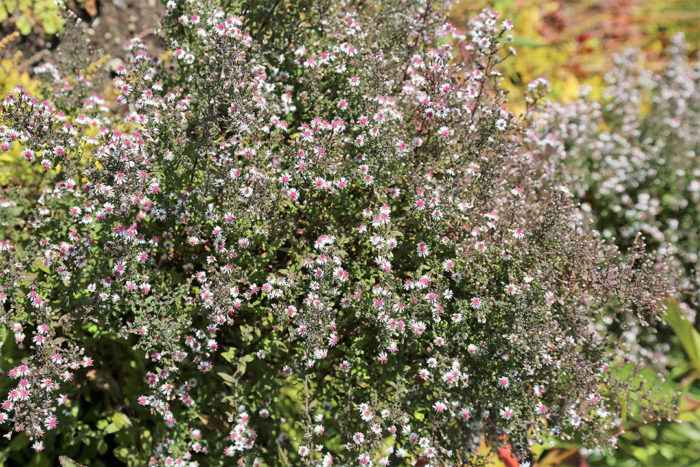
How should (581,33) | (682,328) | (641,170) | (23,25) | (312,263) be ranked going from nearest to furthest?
(312,263), (682,328), (23,25), (641,170), (581,33)

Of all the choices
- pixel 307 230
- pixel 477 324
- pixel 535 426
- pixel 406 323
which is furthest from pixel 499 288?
pixel 307 230

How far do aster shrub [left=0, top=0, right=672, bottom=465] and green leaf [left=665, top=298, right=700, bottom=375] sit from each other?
0.21 metres

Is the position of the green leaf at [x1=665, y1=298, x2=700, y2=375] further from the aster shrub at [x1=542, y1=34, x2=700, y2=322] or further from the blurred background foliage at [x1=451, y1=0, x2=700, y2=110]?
the blurred background foliage at [x1=451, y1=0, x2=700, y2=110]

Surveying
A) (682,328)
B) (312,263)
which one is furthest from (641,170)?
(312,263)

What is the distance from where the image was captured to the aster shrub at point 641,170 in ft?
14.0

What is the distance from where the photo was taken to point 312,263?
2.30m

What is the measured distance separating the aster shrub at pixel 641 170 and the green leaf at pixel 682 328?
123cm

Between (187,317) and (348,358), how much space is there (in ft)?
2.31

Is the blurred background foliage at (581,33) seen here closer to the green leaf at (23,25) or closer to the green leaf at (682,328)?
the green leaf at (682,328)

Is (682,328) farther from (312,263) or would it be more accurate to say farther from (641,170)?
(312,263)

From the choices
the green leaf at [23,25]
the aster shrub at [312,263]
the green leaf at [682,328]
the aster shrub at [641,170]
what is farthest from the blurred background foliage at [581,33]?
the green leaf at [23,25]

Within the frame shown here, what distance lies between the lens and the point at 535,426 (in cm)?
245

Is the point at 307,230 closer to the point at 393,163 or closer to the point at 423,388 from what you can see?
the point at 393,163

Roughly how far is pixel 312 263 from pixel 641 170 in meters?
3.23
